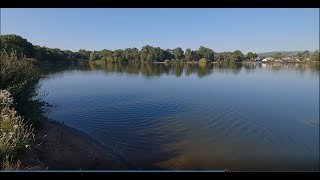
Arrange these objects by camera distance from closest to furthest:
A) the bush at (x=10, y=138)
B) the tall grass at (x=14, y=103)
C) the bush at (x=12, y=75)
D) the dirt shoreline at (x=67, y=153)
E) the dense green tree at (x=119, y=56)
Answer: the bush at (x=10, y=138)
the tall grass at (x=14, y=103)
the dirt shoreline at (x=67, y=153)
the bush at (x=12, y=75)
the dense green tree at (x=119, y=56)

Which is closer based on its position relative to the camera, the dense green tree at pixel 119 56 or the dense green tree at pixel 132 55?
the dense green tree at pixel 132 55

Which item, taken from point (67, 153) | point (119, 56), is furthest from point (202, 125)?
point (119, 56)

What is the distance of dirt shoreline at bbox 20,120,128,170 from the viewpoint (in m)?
4.41

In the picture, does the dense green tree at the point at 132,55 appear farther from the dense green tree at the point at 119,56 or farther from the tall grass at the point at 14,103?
the tall grass at the point at 14,103

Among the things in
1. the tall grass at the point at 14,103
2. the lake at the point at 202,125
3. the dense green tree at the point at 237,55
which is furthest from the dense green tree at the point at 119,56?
the tall grass at the point at 14,103

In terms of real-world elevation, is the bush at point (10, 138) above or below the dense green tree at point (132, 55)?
below

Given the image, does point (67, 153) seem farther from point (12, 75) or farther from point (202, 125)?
point (202, 125)

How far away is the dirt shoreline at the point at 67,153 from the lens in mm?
4412

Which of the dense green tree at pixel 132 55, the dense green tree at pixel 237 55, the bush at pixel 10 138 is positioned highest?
the dense green tree at pixel 132 55

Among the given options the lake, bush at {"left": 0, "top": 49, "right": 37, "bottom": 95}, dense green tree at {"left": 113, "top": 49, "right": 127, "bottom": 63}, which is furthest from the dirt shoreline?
dense green tree at {"left": 113, "top": 49, "right": 127, "bottom": 63}

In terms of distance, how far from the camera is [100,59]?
3038cm

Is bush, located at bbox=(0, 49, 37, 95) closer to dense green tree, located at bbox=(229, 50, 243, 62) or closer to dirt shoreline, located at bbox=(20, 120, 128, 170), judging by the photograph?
dirt shoreline, located at bbox=(20, 120, 128, 170)
